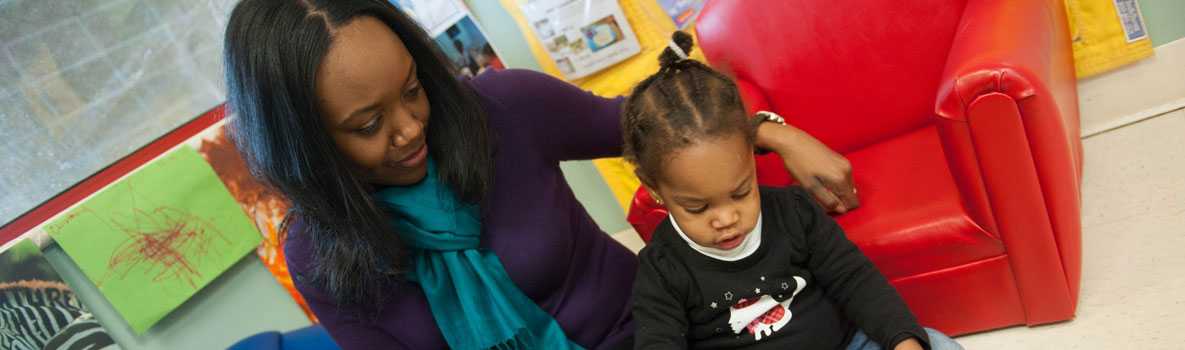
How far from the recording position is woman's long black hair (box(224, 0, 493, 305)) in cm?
88

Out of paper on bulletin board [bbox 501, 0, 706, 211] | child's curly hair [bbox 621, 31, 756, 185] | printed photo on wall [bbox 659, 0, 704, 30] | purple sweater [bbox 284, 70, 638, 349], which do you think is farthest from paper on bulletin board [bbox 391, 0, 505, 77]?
child's curly hair [bbox 621, 31, 756, 185]

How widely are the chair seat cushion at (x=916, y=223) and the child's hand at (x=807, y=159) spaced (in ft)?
0.41

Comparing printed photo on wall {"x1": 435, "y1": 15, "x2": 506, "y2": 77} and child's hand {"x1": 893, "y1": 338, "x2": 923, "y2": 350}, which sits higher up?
printed photo on wall {"x1": 435, "y1": 15, "x2": 506, "y2": 77}

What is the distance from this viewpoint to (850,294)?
40.8 inches

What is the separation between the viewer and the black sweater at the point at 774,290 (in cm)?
103

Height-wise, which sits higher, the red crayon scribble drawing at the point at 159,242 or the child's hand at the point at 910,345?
the red crayon scribble drawing at the point at 159,242

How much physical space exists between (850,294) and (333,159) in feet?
2.36

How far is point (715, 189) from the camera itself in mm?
941

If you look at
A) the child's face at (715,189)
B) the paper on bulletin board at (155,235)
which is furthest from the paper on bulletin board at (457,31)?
the child's face at (715,189)

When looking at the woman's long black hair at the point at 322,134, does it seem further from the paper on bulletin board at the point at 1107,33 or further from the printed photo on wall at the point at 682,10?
the paper on bulletin board at the point at 1107,33

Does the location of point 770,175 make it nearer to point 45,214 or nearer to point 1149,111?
point 1149,111

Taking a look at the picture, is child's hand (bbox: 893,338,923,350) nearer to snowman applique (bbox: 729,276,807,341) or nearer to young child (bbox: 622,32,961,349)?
young child (bbox: 622,32,961,349)

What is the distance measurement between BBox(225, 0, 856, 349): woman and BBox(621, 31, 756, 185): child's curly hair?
159mm

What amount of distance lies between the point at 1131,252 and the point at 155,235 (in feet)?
6.66
